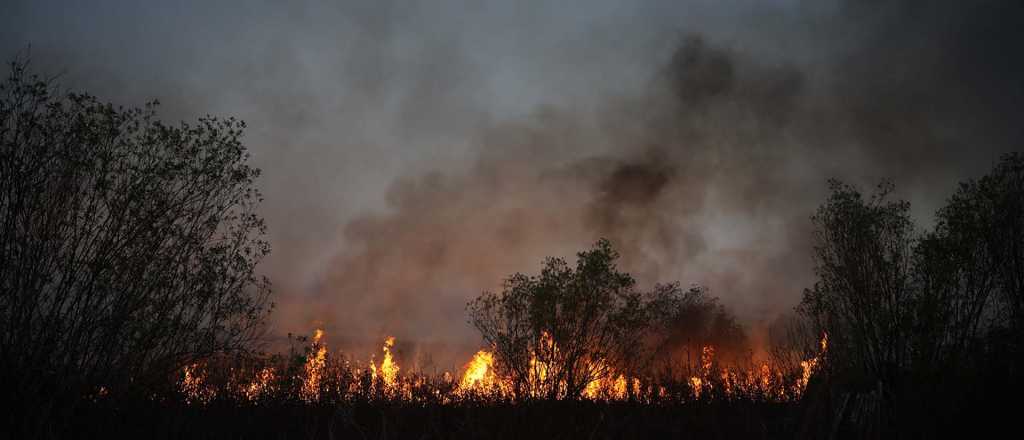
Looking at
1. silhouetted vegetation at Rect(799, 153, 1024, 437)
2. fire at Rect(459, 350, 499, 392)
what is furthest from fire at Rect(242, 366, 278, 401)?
silhouetted vegetation at Rect(799, 153, 1024, 437)

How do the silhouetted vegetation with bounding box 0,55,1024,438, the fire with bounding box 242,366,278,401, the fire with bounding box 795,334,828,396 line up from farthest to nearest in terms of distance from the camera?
the fire with bounding box 795,334,828,396 → the fire with bounding box 242,366,278,401 → the silhouetted vegetation with bounding box 0,55,1024,438

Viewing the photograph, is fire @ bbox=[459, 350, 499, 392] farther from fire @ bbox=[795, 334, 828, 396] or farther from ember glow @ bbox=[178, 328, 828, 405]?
fire @ bbox=[795, 334, 828, 396]

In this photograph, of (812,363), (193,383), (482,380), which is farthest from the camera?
(812,363)

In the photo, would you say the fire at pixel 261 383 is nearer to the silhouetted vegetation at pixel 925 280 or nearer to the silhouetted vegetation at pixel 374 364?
the silhouetted vegetation at pixel 374 364

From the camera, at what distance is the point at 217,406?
9.29 m

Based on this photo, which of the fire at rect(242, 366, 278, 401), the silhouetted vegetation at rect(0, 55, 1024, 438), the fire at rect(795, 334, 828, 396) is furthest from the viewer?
the fire at rect(795, 334, 828, 396)

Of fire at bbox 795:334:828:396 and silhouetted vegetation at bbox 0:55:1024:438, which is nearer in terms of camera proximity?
silhouetted vegetation at bbox 0:55:1024:438

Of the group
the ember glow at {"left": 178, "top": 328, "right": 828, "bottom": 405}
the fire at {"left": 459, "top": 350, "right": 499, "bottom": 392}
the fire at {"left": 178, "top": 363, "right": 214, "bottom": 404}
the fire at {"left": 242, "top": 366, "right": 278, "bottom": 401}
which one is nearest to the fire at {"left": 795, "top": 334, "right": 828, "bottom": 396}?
the ember glow at {"left": 178, "top": 328, "right": 828, "bottom": 405}

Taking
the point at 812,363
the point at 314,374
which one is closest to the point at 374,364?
the point at 314,374

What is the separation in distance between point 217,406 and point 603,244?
11323mm

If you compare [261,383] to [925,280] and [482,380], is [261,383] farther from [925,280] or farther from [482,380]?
[925,280]

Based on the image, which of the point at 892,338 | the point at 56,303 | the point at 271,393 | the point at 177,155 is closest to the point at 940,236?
the point at 892,338

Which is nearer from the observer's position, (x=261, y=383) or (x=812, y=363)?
(x=261, y=383)

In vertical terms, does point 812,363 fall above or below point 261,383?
above
